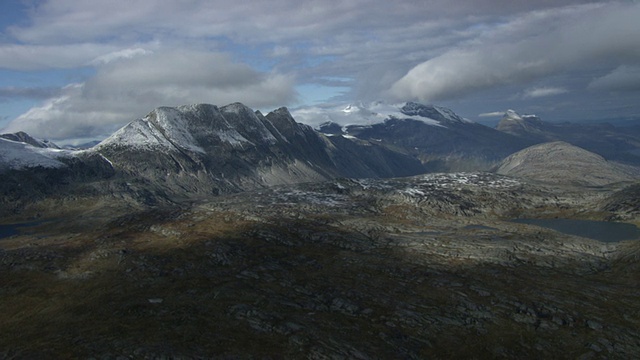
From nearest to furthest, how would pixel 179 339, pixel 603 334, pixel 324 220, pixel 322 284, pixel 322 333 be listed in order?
pixel 179 339 → pixel 322 333 → pixel 603 334 → pixel 322 284 → pixel 324 220

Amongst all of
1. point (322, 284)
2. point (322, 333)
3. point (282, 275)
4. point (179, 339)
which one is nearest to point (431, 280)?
point (322, 284)

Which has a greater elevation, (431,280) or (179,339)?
(179,339)

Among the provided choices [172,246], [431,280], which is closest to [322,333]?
[431,280]

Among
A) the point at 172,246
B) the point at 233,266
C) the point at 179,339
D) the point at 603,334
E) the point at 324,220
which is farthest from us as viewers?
the point at 324,220

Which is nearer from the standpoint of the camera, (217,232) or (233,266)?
(233,266)

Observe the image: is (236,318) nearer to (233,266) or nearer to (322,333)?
(322,333)

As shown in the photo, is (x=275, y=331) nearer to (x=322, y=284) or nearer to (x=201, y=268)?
(x=322, y=284)

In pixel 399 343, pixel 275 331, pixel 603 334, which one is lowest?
pixel 603 334
